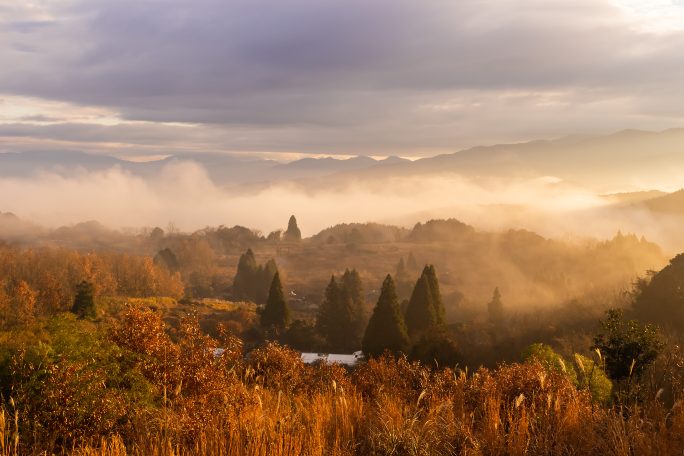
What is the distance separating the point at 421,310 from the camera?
1754 inches

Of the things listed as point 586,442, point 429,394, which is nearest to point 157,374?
point 429,394

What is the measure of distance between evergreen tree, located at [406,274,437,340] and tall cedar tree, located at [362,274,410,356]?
4716 mm

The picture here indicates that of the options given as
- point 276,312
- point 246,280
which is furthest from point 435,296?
point 246,280

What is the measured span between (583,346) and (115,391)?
31.2m

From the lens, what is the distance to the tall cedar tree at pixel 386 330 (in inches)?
1519

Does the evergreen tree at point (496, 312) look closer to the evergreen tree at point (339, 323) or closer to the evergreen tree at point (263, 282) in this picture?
the evergreen tree at point (339, 323)

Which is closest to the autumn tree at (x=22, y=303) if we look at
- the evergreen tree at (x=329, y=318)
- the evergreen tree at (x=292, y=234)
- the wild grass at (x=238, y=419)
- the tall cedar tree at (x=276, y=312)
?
the tall cedar tree at (x=276, y=312)

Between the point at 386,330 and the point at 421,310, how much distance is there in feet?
21.1

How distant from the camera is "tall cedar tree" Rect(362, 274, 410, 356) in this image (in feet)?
127

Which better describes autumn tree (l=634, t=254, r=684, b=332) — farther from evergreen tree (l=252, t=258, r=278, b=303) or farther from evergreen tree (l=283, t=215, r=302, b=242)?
evergreen tree (l=283, t=215, r=302, b=242)

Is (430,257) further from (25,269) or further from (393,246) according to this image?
(25,269)

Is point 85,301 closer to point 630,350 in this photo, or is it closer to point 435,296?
point 435,296

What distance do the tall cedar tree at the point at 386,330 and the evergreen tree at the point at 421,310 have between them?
4.72 metres

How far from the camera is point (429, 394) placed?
31.0ft
